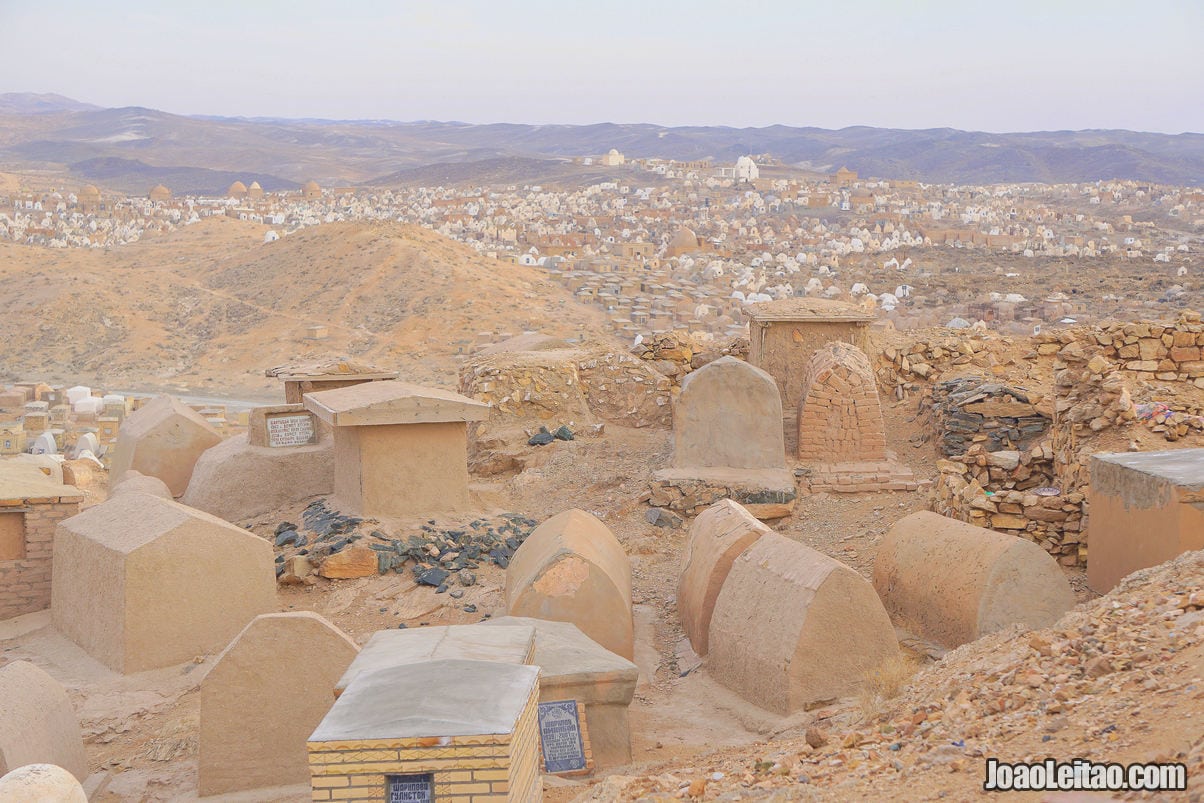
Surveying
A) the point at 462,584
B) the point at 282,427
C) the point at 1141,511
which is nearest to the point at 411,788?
the point at 462,584

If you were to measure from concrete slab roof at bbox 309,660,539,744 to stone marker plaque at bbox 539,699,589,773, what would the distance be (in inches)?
35.0

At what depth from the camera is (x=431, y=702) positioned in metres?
4.11

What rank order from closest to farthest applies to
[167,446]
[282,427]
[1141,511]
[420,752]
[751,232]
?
1. [420,752]
2. [1141,511]
3. [282,427]
4. [167,446]
5. [751,232]

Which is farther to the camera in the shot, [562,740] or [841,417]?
[841,417]

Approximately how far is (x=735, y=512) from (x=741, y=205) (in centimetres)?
8944

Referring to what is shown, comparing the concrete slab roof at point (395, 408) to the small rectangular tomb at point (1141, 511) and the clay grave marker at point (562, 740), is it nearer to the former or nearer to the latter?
the clay grave marker at point (562, 740)

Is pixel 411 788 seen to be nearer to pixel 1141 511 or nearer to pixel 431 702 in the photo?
pixel 431 702

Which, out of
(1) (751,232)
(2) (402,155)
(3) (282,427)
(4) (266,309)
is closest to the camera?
A: (3) (282,427)

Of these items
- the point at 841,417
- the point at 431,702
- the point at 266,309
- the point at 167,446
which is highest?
the point at 431,702

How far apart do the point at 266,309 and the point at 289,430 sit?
81.2 feet

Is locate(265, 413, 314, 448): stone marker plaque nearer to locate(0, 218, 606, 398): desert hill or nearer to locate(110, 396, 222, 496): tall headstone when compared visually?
locate(110, 396, 222, 496): tall headstone

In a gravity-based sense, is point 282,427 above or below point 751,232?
below

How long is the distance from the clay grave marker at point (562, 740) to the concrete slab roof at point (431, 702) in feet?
2.92

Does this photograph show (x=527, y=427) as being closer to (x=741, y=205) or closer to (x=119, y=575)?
(x=119, y=575)
